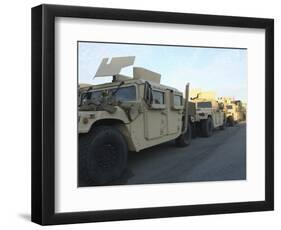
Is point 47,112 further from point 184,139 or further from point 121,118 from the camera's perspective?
point 184,139

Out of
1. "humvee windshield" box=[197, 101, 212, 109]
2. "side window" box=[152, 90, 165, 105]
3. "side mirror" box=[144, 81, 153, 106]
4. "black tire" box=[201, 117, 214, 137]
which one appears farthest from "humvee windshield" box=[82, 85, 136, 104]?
"black tire" box=[201, 117, 214, 137]

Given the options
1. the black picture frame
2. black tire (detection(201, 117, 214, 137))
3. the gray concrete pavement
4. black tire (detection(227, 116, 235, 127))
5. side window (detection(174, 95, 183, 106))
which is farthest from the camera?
black tire (detection(227, 116, 235, 127))

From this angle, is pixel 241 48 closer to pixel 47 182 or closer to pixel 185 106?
pixel 185 106

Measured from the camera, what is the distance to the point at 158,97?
7703mm

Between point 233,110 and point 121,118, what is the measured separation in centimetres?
148

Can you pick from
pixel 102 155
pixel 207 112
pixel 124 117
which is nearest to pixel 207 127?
pixel 207 112

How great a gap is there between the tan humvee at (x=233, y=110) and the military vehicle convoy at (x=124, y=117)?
0.29 m

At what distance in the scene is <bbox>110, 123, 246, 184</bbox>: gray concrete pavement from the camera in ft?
24.9

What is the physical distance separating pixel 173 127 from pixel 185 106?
28cm

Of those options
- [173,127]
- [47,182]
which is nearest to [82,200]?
[47,182]

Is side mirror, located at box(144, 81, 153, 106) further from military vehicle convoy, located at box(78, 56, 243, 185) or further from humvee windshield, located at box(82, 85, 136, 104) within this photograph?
humvee windshield, located at box(82, 85, 136, 104)

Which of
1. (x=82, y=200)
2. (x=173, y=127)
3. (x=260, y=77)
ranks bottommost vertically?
(x=82, y=200)

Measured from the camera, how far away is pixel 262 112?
833cm

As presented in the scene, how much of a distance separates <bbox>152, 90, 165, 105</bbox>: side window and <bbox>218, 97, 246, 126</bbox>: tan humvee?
77cm
